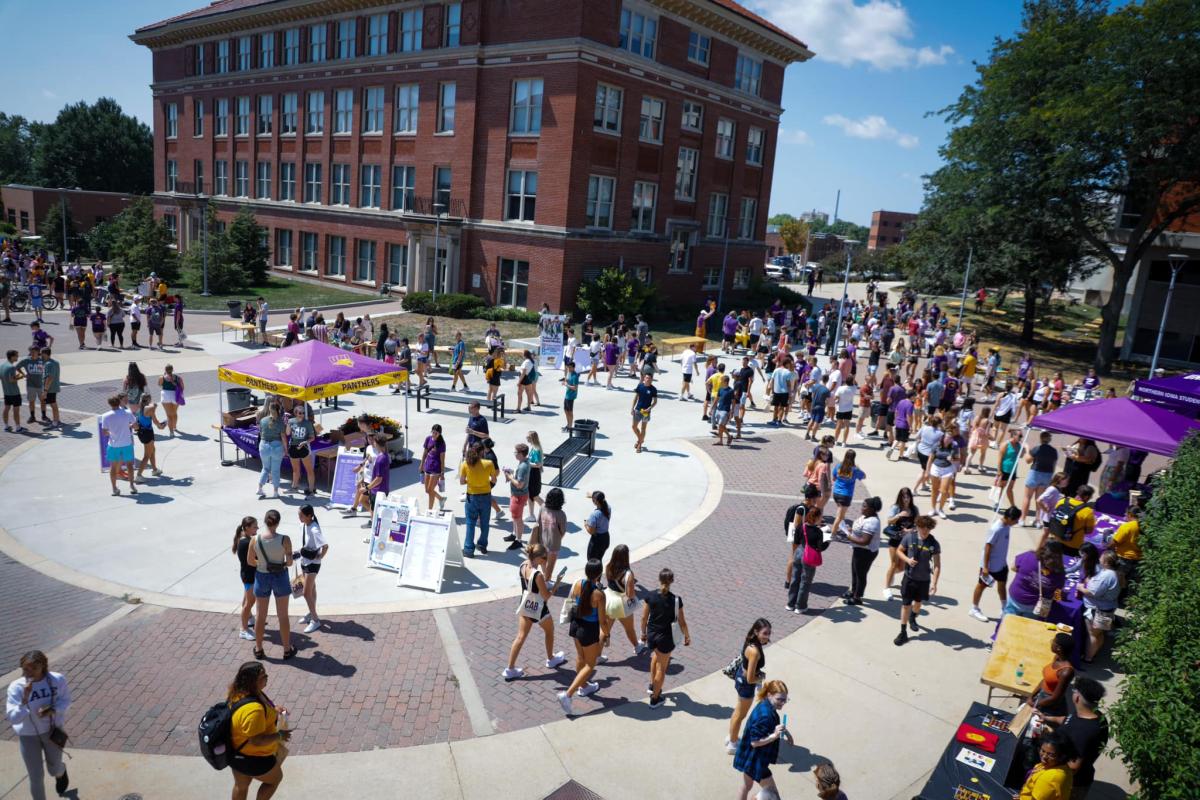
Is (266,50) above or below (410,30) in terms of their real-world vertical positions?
above

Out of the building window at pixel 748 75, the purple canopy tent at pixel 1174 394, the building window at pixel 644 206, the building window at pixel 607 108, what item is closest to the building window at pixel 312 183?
the building window at pixel 607 108

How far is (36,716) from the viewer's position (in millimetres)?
6477

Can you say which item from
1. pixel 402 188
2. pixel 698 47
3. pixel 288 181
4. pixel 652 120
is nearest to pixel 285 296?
pixel 402 188

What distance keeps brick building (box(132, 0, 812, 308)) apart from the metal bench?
15.2 m

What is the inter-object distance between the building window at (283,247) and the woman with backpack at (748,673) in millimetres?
49677

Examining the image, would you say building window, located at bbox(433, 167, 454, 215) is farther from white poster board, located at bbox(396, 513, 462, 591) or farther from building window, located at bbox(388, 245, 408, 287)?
white poster board, located at bbox(396, 513, 462, 591)

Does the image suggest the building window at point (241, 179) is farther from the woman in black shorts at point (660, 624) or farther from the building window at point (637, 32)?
the woman in black shorts at point (660, 624)

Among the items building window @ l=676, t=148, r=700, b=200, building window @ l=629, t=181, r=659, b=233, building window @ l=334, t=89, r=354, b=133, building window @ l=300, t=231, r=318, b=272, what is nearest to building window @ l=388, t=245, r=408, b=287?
building window @ l=334, t=89, r=354, b=133

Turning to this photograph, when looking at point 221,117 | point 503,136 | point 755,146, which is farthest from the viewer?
point 221,117

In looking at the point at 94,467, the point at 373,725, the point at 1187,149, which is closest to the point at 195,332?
the point at 94,467

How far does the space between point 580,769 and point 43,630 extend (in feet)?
22.5

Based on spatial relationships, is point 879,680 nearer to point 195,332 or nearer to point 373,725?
point 373,725

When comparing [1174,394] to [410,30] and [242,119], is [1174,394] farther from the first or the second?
[242,119]

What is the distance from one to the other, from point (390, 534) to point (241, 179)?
167 feet
